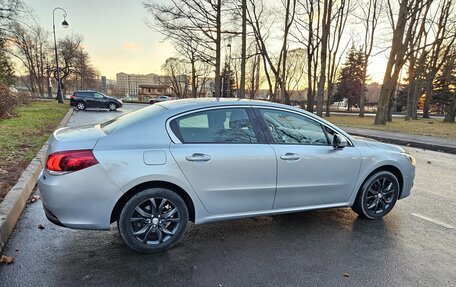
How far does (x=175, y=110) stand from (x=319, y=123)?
184 cm

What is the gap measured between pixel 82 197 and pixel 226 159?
1.45 metres

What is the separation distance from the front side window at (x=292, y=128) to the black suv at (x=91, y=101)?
2653 centimetres

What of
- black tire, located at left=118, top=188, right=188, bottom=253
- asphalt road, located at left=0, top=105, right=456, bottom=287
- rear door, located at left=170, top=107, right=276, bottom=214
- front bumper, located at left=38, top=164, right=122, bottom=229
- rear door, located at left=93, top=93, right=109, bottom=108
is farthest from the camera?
rear door, located at left=93, top=93, right=109, bottom=108

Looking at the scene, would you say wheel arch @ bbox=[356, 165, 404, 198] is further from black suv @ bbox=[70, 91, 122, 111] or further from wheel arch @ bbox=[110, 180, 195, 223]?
black suv @ bbox=[70, 91, 122, 111]

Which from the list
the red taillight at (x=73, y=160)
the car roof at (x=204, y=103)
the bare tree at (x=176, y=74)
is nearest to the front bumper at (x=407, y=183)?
the car roof at (x=204, y=103)

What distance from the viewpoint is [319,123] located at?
4.01 m

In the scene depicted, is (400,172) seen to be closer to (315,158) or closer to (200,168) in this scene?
(315,158)

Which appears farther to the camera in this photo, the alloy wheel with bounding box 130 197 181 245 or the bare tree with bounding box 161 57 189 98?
the bare tree with bounding box 161 57 189 98

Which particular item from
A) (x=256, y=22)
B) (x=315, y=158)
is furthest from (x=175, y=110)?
(x=256, y=22)

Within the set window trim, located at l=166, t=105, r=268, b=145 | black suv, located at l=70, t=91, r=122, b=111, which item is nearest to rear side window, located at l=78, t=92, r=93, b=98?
black suv, located at l=70, t=91, r=122, b=111

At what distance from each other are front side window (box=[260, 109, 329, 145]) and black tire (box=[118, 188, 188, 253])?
137cm

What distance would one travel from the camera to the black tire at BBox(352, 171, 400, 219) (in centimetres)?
424

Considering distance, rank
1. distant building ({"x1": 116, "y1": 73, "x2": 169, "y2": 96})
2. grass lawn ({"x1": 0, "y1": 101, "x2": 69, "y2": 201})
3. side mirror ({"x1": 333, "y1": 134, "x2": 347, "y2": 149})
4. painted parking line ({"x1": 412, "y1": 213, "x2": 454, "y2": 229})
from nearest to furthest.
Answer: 1. side mirror ({"x1": 333, "y1": 134, "x2": 347, "y2": 149})
2. painted parking line ({"x1": 412, "y1": 213, "x2": 454, "y2": 229})
3. grass lawn ({"x1": 0, "y1": 101, "x2": 69, "y2": 201})
4. distant building ({"x1": 116, "y1": 73, "x2": 169, "y2": 96})

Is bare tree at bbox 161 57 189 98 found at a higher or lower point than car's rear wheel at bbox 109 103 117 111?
higher
